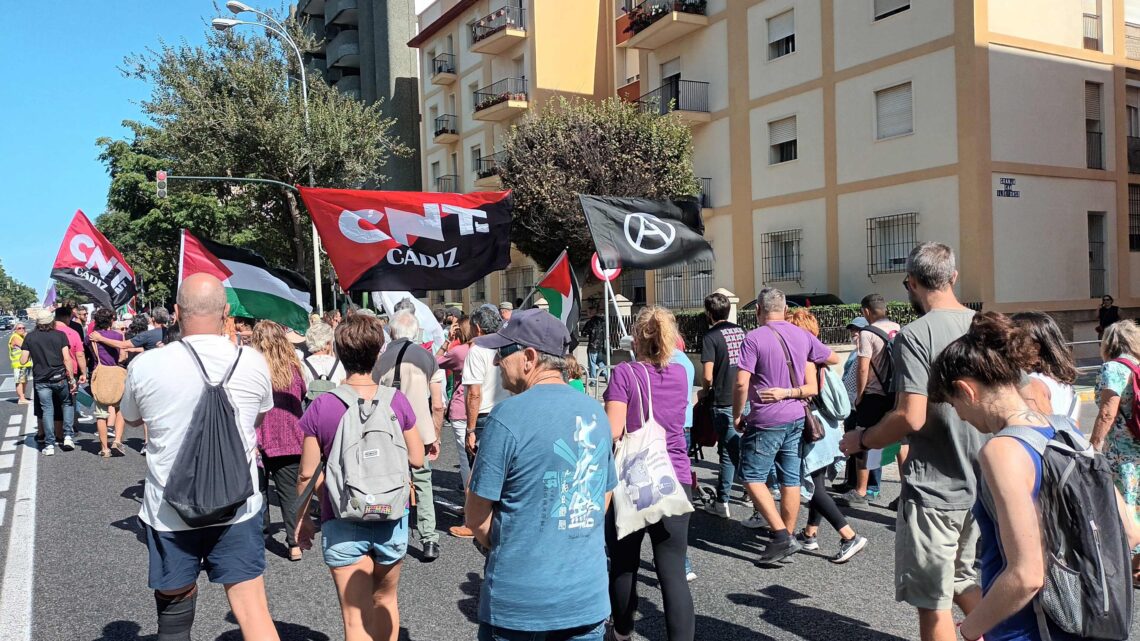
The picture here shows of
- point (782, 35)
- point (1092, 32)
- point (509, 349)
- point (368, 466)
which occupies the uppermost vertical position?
point (782, 35)

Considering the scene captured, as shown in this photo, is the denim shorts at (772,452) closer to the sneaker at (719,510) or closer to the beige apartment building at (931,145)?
the sneaker at (719,510)

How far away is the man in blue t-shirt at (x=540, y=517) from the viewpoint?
2521 mm

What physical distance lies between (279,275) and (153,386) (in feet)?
13.8

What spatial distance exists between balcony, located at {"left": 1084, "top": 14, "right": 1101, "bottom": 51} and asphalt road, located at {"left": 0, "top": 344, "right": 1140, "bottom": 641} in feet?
55.4

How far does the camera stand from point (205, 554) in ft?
10.9

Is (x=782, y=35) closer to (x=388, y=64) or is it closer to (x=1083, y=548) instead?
(x=1083, y=548)

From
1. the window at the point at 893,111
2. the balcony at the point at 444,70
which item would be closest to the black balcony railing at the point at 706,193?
the window at the point at 893,111

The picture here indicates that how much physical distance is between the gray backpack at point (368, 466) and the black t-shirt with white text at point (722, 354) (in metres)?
3.34

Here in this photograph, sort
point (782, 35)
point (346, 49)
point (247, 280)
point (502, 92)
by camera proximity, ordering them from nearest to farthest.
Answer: point (247, 280) → point (782, 35) → point (502, 92) → point (346, 49)

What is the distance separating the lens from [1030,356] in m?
2.41

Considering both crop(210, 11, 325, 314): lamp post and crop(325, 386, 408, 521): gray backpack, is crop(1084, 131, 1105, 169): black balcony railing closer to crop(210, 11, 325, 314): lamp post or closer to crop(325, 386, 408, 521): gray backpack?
crop(210, 11, 325, 314): lamp post

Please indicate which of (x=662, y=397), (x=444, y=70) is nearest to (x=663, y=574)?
(x=662, y=397)

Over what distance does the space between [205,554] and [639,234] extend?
471 centimetres

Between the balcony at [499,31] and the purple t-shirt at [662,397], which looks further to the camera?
the balcony at [499,31]
